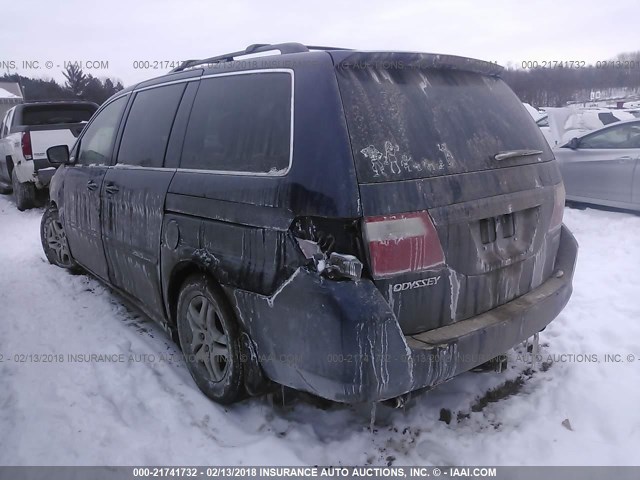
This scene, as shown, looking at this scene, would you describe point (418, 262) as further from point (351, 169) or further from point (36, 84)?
point (36, 84)

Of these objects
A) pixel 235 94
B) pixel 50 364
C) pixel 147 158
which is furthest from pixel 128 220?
pixel 235 94

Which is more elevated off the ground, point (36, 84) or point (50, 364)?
point (36, 84)

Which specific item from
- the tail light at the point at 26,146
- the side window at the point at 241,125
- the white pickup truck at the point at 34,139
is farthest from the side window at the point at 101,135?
the tail light at the point at 26,146

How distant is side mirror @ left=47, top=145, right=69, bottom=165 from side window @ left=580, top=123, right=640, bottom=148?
6895mm

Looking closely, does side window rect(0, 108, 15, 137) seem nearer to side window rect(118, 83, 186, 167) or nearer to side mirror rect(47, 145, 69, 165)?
side mirror rect(47, 145, 69, 165)

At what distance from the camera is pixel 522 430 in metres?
2.59

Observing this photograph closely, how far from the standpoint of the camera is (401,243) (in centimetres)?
203

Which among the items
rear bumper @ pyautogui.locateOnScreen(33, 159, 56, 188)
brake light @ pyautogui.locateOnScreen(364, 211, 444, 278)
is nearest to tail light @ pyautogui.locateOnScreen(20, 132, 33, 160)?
rear bumper @ pyautogui.locateOnScreen(33, 159, 56, 188)

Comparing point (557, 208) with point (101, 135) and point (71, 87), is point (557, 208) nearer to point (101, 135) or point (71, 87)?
point (101, 135)

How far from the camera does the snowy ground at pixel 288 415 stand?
2.44m

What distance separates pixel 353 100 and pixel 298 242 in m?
0.64

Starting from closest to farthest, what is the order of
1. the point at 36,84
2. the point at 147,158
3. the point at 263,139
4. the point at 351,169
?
1. the point at 351,169
2. the point at 263,139
3. the point at 147,158
4. the point at 36,84

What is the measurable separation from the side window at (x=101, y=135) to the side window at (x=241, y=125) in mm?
1248

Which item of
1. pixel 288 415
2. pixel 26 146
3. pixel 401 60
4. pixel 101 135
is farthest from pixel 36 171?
pixel 401 60
